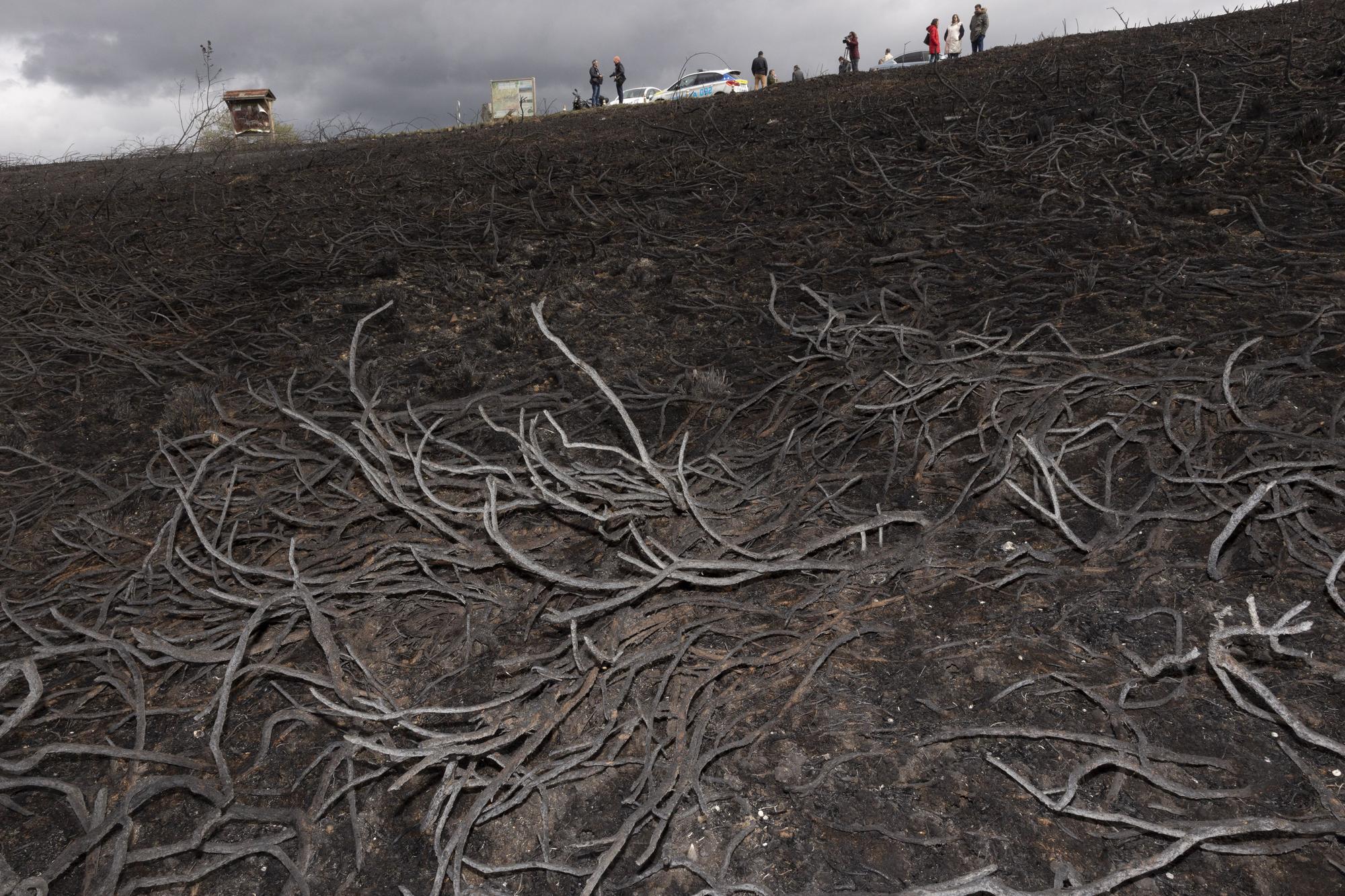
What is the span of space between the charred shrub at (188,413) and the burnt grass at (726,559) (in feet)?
0.08

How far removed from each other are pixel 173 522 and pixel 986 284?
3230 mm

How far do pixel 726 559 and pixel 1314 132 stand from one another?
4261 mm

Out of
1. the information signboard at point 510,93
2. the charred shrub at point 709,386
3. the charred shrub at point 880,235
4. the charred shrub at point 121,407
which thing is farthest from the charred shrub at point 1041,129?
the information signboard at point 510,93

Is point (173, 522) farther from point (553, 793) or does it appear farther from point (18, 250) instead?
point (18, 250)

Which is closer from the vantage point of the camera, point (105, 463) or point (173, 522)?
point (173, 522)

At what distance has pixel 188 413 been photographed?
315 cm

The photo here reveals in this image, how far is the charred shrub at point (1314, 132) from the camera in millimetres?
3990

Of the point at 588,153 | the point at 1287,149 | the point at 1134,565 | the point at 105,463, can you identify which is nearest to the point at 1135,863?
the point at 1134,565

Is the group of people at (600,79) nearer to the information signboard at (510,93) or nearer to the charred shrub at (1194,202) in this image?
the information signboard at (510,93)

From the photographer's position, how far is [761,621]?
6.36ft

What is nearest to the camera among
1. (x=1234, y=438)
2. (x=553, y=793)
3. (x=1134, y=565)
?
(x=553, y=793)

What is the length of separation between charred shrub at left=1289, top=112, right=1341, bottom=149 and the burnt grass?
2cm

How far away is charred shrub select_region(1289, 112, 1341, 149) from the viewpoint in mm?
3990

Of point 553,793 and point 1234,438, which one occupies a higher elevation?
point 1234,438
